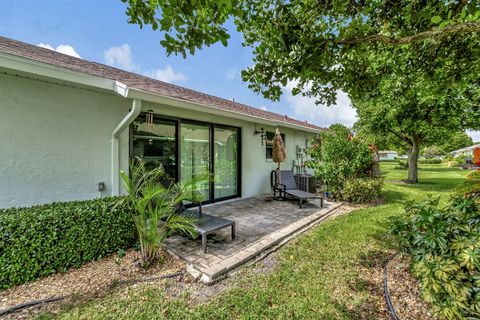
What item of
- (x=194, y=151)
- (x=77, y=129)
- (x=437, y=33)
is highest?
(x=437, y=33)

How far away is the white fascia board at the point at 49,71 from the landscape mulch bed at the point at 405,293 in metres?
5.78

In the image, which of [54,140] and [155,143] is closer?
[54,140]

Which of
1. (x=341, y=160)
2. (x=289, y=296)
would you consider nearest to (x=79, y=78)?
(x=289, y=296)

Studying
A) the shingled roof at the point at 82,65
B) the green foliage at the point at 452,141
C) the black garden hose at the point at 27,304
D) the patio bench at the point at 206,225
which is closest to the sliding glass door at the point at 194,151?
the shingled roof at the point at 82,65

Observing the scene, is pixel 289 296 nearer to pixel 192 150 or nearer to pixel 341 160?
pixel 192 150

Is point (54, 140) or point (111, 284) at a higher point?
point (54, 140)

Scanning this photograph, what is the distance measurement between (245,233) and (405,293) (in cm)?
290

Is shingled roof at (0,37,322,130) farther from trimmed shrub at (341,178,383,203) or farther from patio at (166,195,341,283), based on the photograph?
trimmed shrub at (341,178,383,203)

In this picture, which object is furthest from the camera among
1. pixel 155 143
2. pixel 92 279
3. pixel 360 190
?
pixel 360 190

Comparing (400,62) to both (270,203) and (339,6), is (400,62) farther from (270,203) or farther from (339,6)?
(270,203)

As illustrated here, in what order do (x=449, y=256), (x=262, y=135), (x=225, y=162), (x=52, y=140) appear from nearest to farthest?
(x=449, y=256)
(x=52, y=140)
(x=225, y=162)
(x=262, y=135)

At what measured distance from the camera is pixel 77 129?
14.7 feet

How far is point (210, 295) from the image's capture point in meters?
2.89

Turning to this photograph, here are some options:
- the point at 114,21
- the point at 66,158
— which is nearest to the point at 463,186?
the point at 66,158
